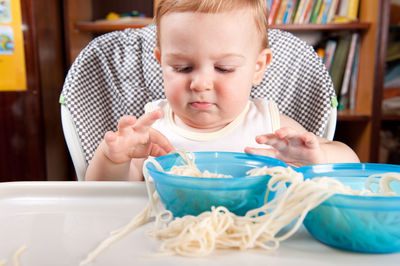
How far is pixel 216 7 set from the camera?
2.85 feet

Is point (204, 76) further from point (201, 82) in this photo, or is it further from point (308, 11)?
point (308, 11)

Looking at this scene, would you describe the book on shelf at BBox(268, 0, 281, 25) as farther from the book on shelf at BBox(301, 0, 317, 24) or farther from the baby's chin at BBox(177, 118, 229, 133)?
the baby's chin at BBox(177, 118, 229, 133)

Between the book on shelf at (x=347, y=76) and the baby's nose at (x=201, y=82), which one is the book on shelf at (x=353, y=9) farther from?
the baby's nose at (x=201, y=82)

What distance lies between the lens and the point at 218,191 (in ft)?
1.60

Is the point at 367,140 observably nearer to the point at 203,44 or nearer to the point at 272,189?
the point at 203,44

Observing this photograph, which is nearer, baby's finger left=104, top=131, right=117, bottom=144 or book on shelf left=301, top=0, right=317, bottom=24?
baby's finger left=104, top=131, right=117, bottom=144

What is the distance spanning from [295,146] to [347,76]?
165cm

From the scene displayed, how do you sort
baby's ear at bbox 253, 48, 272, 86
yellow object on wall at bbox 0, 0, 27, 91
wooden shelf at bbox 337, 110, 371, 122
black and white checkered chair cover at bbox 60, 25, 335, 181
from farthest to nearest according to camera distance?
1. wooden shelf at bbox 337, 110, 371, 122
2. yellow object on wall at bbox 0, 0, 27, 91
3. black and white checkered chair cover at bbox 60, 25, 335, 181
4. baby's ear at bbox 253, 48, 272, 86

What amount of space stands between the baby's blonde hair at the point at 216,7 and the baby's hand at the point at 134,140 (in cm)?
30

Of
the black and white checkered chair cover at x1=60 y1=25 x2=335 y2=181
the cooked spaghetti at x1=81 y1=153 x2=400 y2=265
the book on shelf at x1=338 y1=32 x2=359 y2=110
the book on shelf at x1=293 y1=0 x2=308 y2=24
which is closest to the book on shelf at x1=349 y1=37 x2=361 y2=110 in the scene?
the book on shelf at x1=338 y1=32 x2=359 y2=110

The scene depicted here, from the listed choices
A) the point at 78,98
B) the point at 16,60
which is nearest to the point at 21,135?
the point at 16,60

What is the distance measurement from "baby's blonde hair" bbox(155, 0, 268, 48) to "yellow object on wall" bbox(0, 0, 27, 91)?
4.36 ft

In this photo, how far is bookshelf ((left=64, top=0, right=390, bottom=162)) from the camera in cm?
201

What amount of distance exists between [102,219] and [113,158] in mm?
237
